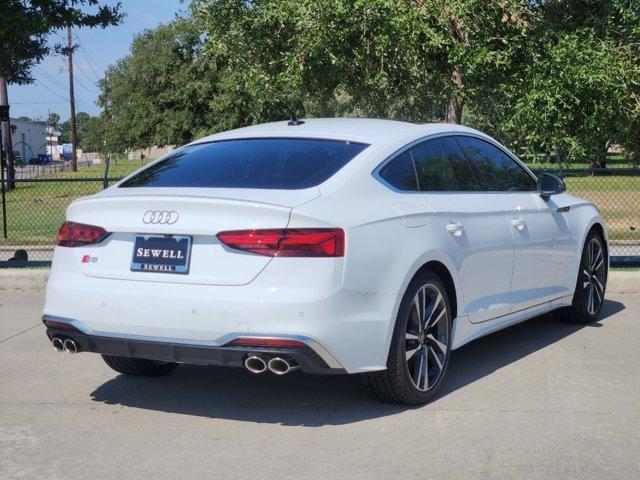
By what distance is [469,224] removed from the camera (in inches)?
245

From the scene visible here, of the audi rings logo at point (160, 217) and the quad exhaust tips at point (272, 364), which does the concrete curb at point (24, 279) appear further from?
the quad exhaust tips at point (272, 364)

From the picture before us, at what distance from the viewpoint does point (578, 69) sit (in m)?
12.9

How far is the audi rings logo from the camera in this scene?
16.7ft

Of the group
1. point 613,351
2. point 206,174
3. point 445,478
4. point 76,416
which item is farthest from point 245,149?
point 613,351

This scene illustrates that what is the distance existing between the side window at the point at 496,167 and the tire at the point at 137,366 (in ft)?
8.39

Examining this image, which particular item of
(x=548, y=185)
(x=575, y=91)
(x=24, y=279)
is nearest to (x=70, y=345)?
(x=548, y=185)

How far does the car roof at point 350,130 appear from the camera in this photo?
5.93m

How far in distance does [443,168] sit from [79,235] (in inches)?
93.7

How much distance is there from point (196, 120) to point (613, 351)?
52716 mm

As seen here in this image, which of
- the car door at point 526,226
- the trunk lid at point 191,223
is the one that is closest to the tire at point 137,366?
the trunk lid at point 191,223

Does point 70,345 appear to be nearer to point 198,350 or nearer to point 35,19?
point 198,350

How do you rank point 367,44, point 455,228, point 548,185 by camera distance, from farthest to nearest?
point 367,44, point 548,185, point 455,228

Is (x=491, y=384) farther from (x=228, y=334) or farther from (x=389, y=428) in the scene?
(x=228, y=334)

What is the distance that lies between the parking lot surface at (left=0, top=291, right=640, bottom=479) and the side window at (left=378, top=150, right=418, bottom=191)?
4.32 ft
